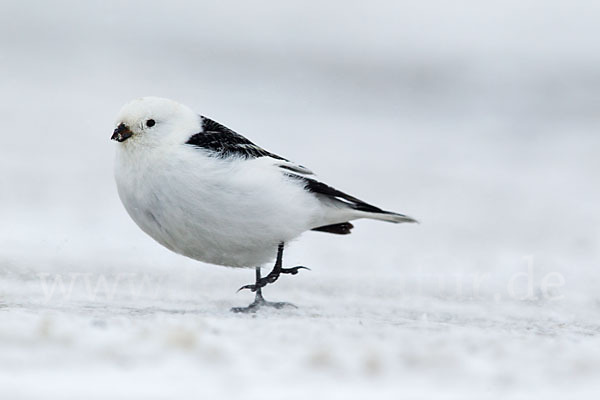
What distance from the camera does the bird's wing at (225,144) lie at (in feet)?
15.4

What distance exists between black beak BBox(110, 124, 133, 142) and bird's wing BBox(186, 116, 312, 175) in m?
0.29

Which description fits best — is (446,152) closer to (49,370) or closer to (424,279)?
(424,279)

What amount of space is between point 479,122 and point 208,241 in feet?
27.6

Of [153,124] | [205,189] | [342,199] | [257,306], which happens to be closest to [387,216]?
[342,199]

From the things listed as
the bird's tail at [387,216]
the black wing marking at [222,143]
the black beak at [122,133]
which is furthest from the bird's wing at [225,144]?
the bird's tail at [387,216]

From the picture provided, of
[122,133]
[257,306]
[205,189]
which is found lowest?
[257,306]

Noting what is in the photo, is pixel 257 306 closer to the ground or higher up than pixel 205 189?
closer to the ground

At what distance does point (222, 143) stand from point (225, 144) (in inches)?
0.7

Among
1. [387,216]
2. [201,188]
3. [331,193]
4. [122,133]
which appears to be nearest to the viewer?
[201,188]

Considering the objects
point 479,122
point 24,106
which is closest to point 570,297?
point 479,122

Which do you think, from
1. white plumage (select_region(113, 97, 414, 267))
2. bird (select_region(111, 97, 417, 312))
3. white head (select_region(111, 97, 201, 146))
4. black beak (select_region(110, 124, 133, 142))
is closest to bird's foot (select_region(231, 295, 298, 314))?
bird (select_region(111, 97, 417, 312))

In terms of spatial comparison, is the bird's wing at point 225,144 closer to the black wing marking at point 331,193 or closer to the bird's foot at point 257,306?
the black wing marking at point 331,193

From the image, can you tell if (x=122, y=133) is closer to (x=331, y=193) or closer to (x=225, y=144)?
(x=225, y=144)

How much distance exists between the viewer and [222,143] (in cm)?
475
